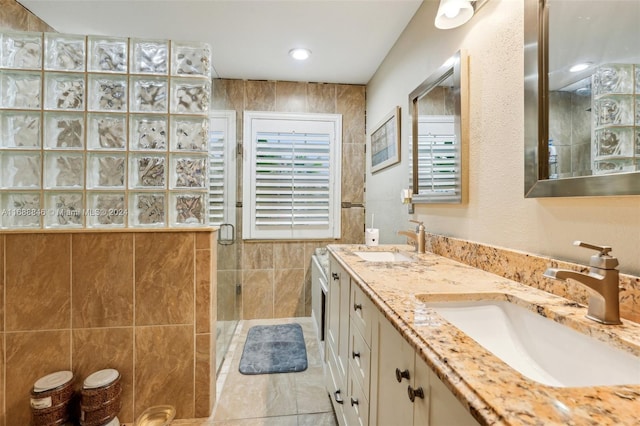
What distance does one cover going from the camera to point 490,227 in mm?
1235

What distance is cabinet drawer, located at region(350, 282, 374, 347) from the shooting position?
1.03 m

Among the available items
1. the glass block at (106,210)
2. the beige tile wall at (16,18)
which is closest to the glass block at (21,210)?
the glass block at (106,210)

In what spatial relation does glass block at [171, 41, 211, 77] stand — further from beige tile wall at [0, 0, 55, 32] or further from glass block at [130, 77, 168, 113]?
beige tile wall at [0, 0, 55, 32]

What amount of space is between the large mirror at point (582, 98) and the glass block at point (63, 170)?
1980mm

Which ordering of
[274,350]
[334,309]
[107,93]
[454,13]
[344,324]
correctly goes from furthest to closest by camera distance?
[274,350]
[334,309]
[107,93]
[344,324]
[454,13]

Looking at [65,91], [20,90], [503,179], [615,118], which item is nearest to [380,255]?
[503,179]

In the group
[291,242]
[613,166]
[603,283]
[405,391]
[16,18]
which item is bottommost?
[405,391]

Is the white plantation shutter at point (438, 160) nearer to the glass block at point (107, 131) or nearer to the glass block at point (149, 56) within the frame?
the glass block at point (149, 56)

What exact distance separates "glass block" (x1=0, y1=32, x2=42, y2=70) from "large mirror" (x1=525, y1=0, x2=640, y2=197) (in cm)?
214

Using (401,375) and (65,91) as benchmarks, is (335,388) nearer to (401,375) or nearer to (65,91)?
(401,375)

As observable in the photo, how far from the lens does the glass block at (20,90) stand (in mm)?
1446

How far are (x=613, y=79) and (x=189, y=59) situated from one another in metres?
1.73

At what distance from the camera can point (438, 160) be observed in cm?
161

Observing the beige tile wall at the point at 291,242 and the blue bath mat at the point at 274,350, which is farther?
the beige tile wall at the point at 291,242
